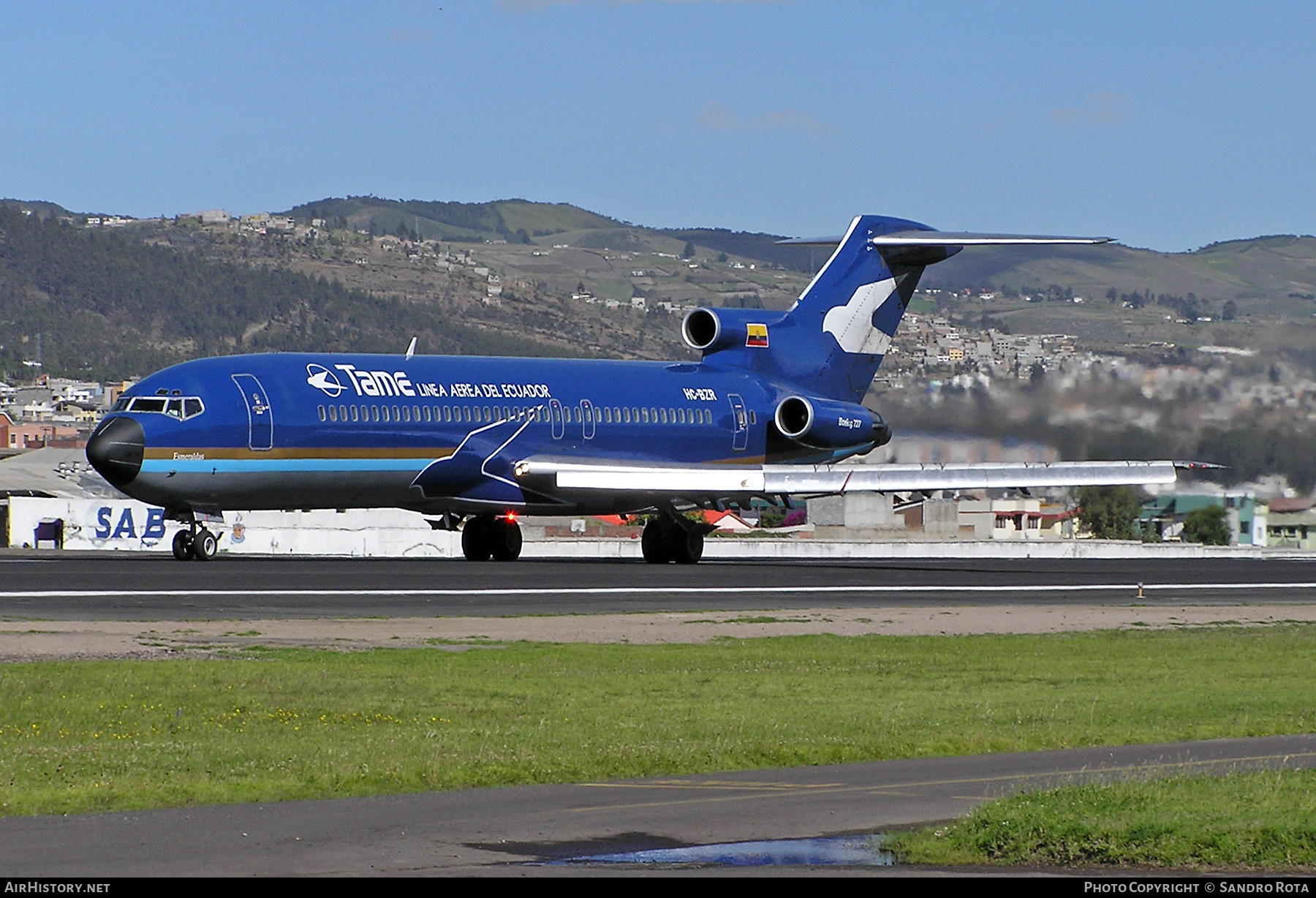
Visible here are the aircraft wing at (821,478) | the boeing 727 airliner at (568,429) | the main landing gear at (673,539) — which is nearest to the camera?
the boeing 727 airliner at (568,429)

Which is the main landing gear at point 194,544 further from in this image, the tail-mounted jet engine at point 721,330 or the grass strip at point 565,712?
the grass strip at point 565,712

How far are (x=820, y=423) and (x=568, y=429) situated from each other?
26.8ft

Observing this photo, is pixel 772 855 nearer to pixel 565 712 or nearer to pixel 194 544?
pixel 565 712

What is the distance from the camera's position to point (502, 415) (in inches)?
1885

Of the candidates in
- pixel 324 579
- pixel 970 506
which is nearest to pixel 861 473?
pixel 324 579

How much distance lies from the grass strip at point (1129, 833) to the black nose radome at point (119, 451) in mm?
31493

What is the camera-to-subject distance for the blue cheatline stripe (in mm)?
42062

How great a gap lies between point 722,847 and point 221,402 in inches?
1280

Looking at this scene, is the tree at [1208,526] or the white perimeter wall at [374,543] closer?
the tree at [1208,526]

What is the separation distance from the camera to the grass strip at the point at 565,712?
50.3 feet

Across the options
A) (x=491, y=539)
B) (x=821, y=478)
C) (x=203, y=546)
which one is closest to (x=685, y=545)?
(x=491, y=539)

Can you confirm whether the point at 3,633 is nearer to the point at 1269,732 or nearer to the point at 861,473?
the point at 1269,732

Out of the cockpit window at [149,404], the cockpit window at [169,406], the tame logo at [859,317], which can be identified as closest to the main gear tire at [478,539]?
the cockpit window at [169,406]

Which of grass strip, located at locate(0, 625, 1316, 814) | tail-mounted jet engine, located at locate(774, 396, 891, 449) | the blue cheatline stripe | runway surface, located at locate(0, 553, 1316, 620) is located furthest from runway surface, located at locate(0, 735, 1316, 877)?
tail-mounted jet engine, located at locate(774, 396, 891, 449)
